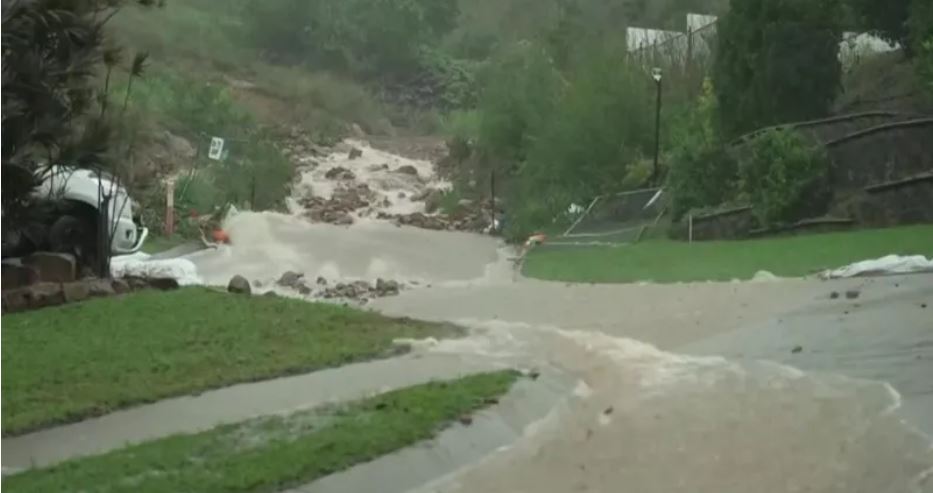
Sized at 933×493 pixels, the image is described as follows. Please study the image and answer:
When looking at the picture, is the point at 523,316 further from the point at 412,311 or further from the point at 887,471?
the point at 887,471

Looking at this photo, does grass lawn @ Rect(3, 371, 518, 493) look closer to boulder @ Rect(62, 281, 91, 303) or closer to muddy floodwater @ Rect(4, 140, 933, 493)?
muddy floodwater @ Rect(4, 140, 933, 493)

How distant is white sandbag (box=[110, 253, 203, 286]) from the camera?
19.5 metres

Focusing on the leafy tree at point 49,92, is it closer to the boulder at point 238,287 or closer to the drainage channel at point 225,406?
the boulder at point 238,287

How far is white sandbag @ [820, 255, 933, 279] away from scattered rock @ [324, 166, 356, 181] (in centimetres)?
3799

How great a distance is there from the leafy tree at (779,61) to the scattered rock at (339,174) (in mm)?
25736

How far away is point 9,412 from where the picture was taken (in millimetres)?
10023

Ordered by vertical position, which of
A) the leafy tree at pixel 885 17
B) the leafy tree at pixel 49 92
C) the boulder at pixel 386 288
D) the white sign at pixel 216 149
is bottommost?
the boulder at pixel 386 288

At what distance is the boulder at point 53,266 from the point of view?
16.9m

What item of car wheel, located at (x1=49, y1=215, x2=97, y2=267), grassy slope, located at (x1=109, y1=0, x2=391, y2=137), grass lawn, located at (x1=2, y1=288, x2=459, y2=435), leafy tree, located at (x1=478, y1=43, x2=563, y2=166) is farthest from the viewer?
grassy slope, located at (x1=109, y1=0, x2=391, y2=137)

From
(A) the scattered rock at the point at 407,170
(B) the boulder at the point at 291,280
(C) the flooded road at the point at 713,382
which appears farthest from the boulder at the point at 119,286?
(A) the scattered rock at the point at 407,170

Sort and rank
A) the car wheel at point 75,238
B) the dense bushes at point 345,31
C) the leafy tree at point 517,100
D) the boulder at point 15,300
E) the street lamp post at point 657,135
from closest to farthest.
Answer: the boulder at point 15,300 → the car wheel at point 75,238 → the street lamp post at point 657,135 → the leafy tree at point 517,100 → the dense bushes at point 345,31

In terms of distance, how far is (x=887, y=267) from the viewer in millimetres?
19875

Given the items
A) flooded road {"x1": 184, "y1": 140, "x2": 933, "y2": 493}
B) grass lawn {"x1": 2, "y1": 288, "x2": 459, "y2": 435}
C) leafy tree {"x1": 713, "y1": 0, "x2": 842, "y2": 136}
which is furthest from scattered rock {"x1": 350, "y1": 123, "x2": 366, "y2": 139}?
grass lawn {"x1": 2, "y1": 288, "x2": 459, "y2": 435}

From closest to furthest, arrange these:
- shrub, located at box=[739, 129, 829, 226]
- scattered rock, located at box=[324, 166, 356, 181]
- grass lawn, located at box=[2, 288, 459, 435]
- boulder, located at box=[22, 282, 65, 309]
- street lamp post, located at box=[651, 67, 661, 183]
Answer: grass lawn, located at box=[2, 288, 459, 435] → boulder, located at box=[22, 282, 65, 309] → shrub, located at box=[739, 129, 829, 226] → street lamp post, located at box=[651, 67, 661, 183] → scattered rock, located at box=[324, 166, 356, 181]
